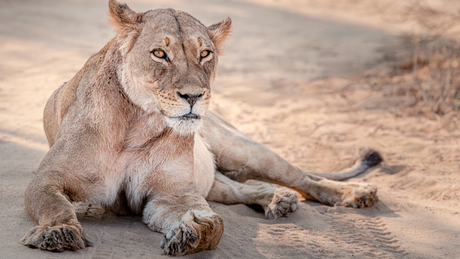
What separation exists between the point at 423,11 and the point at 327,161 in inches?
149

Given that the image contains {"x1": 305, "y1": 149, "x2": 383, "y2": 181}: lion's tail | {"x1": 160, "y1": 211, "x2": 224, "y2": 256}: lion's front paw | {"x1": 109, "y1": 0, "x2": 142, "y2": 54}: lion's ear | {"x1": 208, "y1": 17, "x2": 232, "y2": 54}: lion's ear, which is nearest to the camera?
{"x1": 160, "y1": 211, "x2": 224, "y2": 256}: lion's front paw

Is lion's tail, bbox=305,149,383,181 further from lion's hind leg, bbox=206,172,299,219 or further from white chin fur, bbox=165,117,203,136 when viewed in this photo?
white chin fur, bbox=165,117,203,136

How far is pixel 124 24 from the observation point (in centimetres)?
313

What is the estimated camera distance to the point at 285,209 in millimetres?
3789

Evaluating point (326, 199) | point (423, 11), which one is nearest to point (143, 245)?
point (326, 199)

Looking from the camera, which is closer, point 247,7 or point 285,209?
point 285,209

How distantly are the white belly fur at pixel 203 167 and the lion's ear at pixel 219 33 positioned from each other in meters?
0.87

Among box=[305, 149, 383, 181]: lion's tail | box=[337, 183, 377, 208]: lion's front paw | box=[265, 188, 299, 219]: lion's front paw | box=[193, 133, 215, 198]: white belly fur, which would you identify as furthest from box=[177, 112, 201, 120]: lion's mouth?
box=[305, 149, 383, 181]: lion's tail

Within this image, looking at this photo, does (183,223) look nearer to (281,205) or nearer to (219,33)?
(281,205)

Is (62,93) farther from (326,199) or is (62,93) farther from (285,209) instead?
(326,199)

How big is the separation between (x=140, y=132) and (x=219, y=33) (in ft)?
3.05

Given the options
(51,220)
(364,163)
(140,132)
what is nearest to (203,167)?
(140,132)

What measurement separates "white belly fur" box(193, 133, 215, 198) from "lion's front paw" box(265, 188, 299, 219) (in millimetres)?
551

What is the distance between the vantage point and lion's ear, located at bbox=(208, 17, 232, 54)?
347cm
